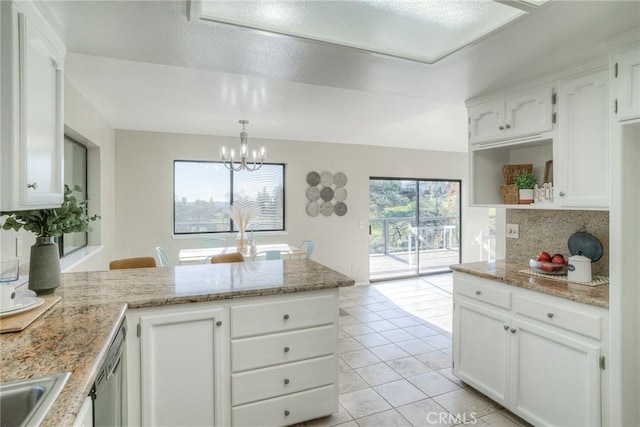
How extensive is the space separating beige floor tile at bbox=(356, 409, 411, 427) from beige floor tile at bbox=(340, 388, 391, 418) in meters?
0.04

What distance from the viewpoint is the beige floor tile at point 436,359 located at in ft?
9.52

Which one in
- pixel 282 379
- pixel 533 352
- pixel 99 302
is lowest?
pixel 282 379

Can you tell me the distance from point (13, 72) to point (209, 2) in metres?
0.83

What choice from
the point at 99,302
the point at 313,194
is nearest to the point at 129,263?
the point at 99,302

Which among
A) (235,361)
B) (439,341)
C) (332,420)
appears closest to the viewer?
(235,361)

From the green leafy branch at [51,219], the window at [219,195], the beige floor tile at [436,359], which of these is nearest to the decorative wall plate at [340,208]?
the window at [219,195]

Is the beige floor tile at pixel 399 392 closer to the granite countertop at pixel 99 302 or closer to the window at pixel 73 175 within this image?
the granite countertop at pixel 99 302

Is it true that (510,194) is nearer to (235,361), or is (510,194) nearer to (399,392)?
(399,392)

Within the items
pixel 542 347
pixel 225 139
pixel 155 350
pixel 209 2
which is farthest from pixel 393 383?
pixel 225 139

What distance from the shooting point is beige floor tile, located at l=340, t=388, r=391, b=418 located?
2.26 metres

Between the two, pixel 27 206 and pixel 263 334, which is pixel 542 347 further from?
pixel 27 206

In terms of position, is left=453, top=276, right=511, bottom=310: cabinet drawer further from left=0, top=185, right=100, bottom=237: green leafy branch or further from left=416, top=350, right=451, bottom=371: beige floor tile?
left=0, top=185, right=100, bottom=237: green leafy branch

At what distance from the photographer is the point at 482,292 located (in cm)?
236

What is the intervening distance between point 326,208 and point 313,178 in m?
0.55
